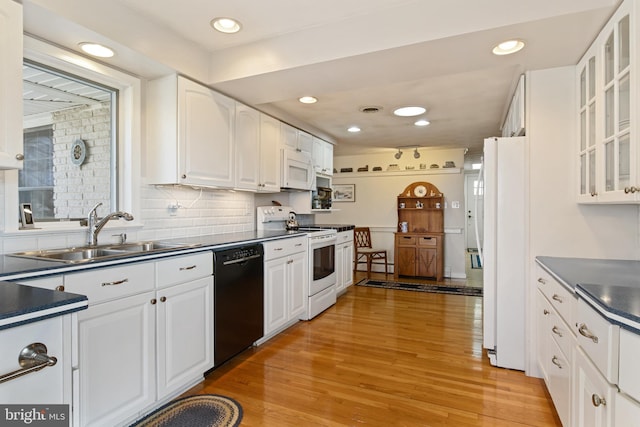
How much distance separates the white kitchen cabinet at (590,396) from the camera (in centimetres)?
115

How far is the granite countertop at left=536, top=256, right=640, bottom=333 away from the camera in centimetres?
111

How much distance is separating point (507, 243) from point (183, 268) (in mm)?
2277

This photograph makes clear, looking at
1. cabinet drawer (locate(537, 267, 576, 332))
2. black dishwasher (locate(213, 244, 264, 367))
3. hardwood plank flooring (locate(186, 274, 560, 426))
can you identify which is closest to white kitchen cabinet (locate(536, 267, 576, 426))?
cabinet drawer (locate(537, 267, 576, 332))

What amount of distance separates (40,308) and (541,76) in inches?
118

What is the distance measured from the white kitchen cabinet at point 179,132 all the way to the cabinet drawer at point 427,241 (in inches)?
160

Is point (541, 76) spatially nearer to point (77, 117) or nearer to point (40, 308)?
point (40, 308)

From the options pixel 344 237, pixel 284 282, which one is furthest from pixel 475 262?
pixel 284 282

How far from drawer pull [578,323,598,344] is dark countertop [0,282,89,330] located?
1.70 metres

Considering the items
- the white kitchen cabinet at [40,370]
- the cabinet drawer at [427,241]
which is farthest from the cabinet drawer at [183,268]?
the cabinet drawer at [427,241]

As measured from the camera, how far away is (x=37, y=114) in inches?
84.3

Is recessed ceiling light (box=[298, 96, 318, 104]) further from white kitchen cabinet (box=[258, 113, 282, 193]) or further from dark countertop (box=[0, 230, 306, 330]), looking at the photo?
dark countertop (box=[0, 230, 306, 330])

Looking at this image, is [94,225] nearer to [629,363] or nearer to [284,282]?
[284,282]

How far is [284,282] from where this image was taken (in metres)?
3.24

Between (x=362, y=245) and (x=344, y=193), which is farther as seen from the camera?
(x=344, y=193)
